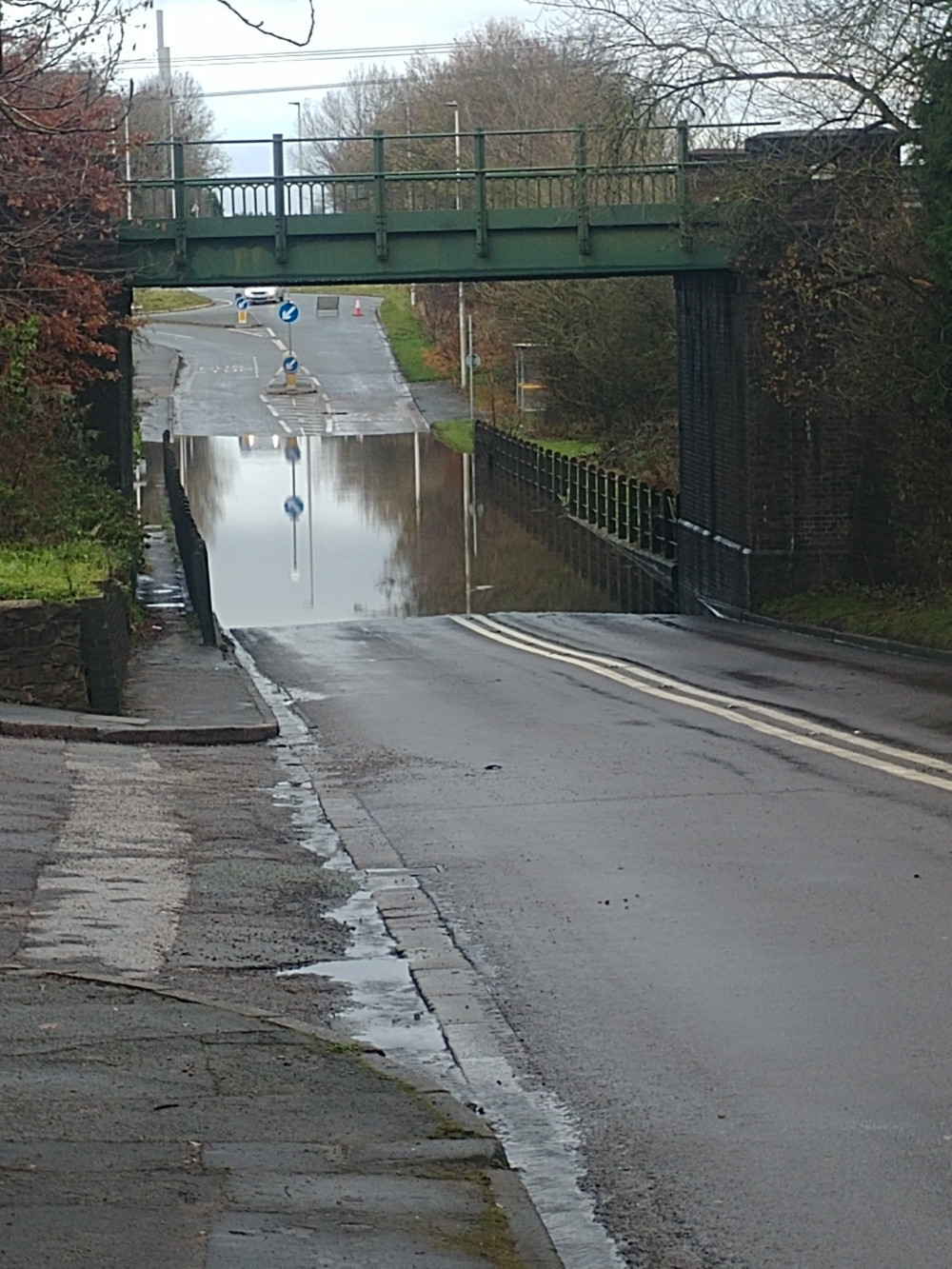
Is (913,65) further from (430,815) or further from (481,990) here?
(481,990)

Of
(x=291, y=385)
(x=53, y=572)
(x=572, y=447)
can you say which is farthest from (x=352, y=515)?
(x=291, y=385)

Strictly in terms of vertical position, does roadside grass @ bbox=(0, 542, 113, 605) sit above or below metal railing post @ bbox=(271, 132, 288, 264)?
below

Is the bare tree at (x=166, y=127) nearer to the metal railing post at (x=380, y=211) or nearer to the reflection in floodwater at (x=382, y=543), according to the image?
the metal railing post at (x=380, y=211)

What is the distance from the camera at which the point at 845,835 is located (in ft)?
36.7

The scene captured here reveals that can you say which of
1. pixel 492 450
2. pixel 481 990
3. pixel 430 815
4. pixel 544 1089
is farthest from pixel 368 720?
pixel 492 450

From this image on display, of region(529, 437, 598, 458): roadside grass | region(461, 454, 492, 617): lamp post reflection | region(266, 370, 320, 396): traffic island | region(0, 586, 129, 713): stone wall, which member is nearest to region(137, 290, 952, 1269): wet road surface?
region(0, 586, 129, 713): stone wall

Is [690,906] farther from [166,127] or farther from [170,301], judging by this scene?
[170,301]

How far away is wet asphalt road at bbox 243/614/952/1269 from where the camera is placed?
5688 mm

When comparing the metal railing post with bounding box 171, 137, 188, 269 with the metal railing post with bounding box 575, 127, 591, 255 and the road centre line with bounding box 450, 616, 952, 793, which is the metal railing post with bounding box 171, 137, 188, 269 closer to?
the metal railing post with bounding box 575, 127, 591, 255

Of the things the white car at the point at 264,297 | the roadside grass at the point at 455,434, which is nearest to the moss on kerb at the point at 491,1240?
the roadside grass at the point at 455,434

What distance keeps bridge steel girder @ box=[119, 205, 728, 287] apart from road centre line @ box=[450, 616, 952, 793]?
7.35 meters

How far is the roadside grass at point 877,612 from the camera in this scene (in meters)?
26.5

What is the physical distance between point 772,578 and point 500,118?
1377 inches

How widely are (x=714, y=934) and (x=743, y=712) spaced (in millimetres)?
9484
